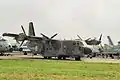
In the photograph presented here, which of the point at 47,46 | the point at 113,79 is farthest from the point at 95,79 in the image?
the point at 47,46

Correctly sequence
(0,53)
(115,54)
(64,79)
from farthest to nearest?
1. (115,54)
2. (0,53)
3. (64,79)

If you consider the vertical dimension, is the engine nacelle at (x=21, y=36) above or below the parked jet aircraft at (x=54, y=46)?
above

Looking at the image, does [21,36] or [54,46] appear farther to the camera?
[21,36]

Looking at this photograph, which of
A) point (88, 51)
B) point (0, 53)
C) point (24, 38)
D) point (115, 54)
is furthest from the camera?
point (115, 54)

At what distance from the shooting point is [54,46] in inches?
2768

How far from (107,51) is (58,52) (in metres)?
39.0

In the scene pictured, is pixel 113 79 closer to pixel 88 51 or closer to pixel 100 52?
pixel 88 51

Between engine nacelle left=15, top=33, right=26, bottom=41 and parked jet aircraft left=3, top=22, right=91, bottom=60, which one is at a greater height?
engine nacelle left=15, top=33, right=26, bottom=41

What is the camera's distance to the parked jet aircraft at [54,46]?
66.9 meters

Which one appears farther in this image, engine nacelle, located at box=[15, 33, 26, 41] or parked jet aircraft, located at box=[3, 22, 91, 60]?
engine nacelle, located at box=[15, 33, 26, 41]

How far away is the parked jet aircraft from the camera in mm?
66875

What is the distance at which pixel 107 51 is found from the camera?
105375 millimetres

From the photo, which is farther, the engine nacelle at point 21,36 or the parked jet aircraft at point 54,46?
the engine nacelle at point 21,36

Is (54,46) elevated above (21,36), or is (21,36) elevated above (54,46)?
(21,36)
